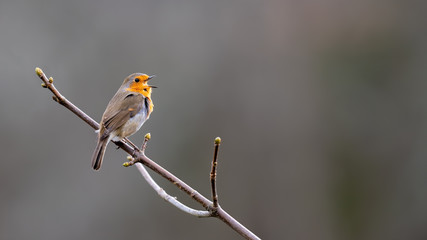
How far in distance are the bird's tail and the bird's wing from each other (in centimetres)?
4

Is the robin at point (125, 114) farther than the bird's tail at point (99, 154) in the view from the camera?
Yes

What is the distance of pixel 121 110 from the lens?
3.96 meters

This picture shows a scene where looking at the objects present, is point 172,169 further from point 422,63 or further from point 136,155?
point 136,155

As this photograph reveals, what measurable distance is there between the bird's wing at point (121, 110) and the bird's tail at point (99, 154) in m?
0.04

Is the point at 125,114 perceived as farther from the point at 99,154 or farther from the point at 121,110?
the point at 99,154

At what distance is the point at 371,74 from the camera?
7645 mm

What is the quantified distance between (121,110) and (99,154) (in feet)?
1.79

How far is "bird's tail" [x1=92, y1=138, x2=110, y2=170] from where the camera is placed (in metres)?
3.39

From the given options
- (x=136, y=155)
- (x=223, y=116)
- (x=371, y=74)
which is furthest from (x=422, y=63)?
(x=136, y=155)

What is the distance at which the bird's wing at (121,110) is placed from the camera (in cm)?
374

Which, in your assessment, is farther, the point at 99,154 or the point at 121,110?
the point at 121,110

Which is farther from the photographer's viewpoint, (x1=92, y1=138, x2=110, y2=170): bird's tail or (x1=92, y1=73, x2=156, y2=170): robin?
(x1=92, y1=73, x2=156, y2=170): robin

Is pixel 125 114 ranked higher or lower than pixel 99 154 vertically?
higher

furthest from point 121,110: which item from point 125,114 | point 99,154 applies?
point 99,154
